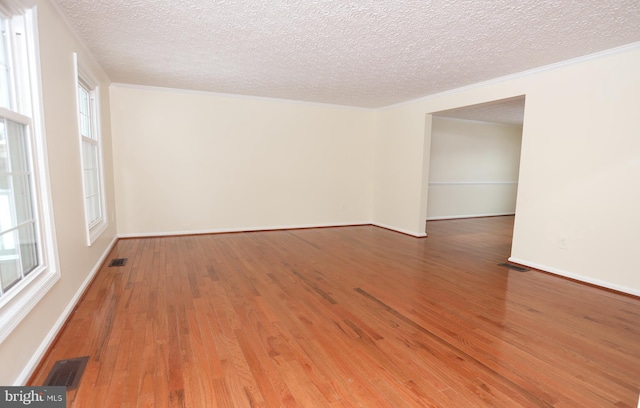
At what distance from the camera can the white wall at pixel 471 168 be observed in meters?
7.47

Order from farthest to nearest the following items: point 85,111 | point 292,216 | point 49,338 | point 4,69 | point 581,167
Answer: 1. point 292,216
2. point 85,111
3. point 581,167
4. point 49,338
5. point 4,69

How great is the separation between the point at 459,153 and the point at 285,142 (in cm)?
428

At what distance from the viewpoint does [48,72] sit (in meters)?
2.33

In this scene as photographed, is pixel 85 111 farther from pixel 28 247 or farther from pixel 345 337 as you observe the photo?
pixel 345 337

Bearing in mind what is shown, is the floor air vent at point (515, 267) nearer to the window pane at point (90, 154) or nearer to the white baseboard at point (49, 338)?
the white baseboard at point (49, 338)

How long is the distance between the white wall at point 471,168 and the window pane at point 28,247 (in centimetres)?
691

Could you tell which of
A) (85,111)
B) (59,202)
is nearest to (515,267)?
(59,202)

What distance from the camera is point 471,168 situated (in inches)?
312

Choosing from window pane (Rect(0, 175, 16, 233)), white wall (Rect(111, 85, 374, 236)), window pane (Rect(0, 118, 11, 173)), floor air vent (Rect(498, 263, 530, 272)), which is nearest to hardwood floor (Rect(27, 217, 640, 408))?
floor air vent (Rect(498, 263, 530, 272))

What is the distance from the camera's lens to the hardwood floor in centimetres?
176

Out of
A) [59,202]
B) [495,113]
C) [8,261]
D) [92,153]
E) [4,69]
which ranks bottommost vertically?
[8,261]

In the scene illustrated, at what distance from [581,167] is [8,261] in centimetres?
499

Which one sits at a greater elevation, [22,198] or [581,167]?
[581,167]

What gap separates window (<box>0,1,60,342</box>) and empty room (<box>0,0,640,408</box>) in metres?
0.02
